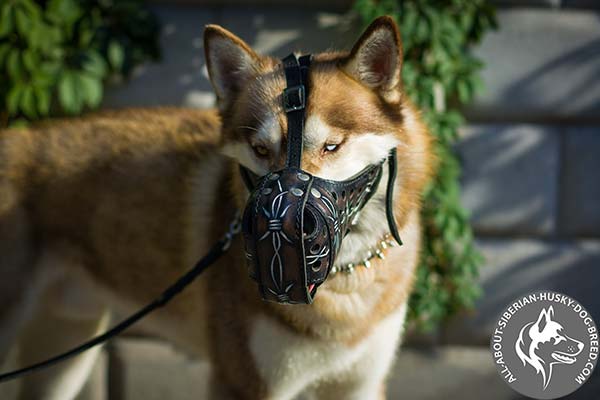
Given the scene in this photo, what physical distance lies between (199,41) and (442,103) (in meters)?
1.34

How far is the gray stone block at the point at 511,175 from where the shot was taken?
4.05 meters

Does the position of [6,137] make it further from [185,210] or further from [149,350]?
[149,350]

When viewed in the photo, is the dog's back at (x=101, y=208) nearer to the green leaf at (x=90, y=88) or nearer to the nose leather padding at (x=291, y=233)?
the green leaf at (x=90, y=88)

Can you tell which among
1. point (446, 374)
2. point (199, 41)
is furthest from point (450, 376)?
point (199, 41)

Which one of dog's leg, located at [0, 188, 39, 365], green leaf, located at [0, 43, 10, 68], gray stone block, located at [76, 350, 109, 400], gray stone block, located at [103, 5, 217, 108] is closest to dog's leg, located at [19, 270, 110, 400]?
dog's leg, located at [0, 188, 39, 365]

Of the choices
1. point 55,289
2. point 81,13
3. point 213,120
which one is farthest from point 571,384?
point 81,13

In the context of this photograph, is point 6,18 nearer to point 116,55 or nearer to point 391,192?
point 116,55

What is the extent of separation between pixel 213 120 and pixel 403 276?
1.10m

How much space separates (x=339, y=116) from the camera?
2.31 meters

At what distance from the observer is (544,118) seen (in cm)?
405

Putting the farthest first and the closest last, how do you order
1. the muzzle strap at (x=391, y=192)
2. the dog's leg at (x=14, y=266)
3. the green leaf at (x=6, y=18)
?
the green leaf at (x=6, y=18), the dog's leg at (x=14, y=266), the muzzle strap at (x=391, y=192)

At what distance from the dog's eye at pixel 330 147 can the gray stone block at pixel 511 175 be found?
6.31ft

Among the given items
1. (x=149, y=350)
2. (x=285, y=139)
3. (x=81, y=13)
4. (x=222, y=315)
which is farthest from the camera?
(x=149, y=350)

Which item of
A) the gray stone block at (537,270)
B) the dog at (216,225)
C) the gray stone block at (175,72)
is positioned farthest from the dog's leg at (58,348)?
the gray stone block at (537,270)
